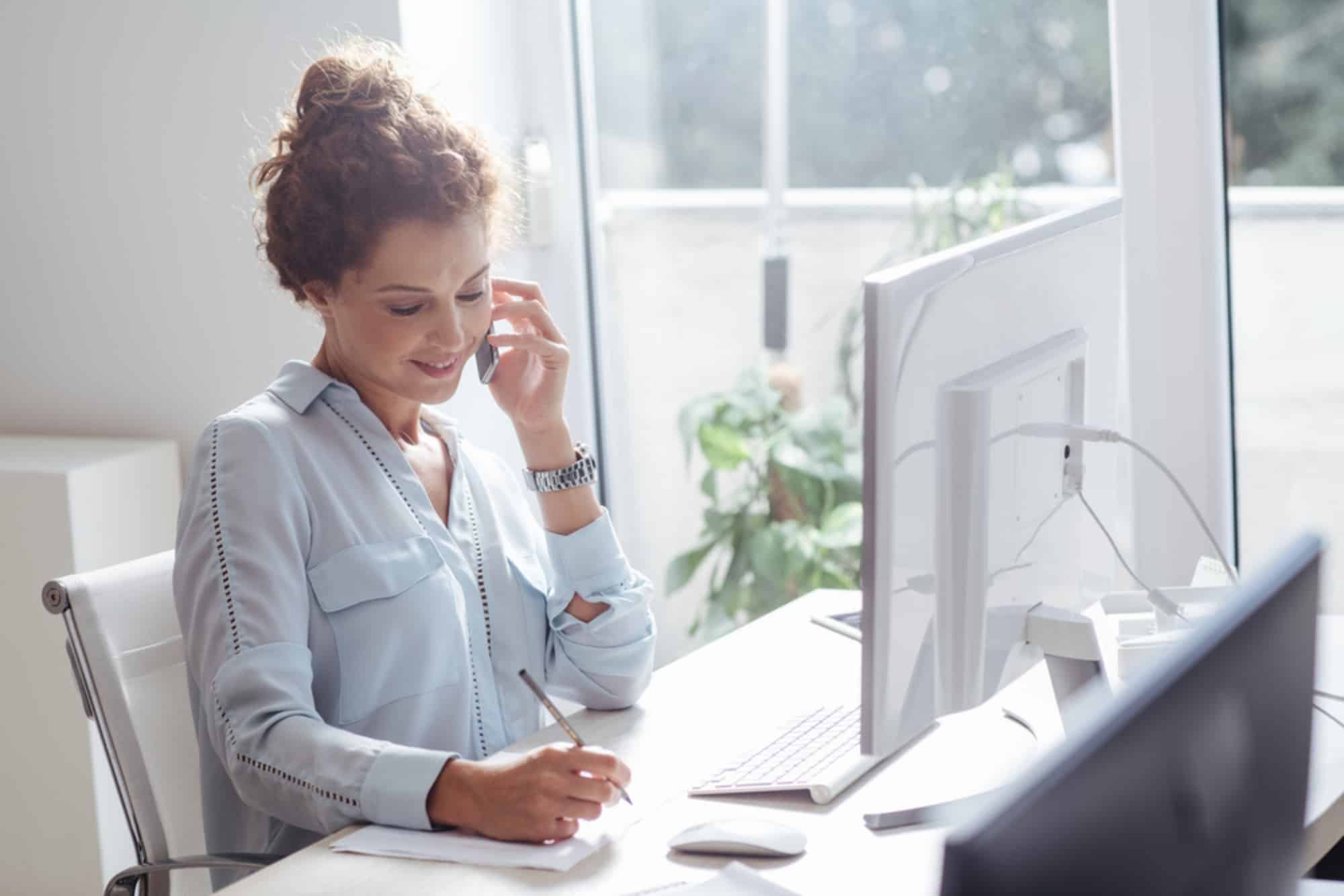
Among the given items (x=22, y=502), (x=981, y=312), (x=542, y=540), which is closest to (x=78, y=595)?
Result: (x=542, y=540)

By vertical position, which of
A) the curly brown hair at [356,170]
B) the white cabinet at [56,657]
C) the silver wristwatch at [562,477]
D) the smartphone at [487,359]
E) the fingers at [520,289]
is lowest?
the white cabinet at [56,657]

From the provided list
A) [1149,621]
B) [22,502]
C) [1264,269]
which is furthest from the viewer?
[22,502]

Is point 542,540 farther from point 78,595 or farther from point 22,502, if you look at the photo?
point 22,502

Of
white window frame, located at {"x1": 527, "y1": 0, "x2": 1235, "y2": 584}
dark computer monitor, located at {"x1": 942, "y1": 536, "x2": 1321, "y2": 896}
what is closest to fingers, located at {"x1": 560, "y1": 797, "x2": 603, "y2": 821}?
dark computer monitor, located at {"x1": 942, "y1": 536, "x2": 1321, "y2": 896}

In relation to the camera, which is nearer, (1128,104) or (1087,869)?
(1087,869)

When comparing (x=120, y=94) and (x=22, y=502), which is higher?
(x=120, y=94)

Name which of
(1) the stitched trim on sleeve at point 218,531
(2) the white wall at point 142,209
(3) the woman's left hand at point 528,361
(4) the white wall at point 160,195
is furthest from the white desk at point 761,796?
(2) the white wall at point 142,209

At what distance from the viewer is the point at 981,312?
1167 millimetres

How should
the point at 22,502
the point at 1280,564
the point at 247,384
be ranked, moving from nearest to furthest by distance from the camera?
the point at 1280,564 < the point at 22,502 < the point at 247,384

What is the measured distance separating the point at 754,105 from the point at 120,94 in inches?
44.1

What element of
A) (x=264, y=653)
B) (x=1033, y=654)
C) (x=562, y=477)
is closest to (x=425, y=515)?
(x=562, y=477)

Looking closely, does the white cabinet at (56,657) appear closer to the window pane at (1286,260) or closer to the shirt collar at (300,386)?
the shirt collar at (300,386)

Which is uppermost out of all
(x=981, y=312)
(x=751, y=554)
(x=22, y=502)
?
(x=981, y=312)

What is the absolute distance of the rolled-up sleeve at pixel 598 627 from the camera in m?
1.63
